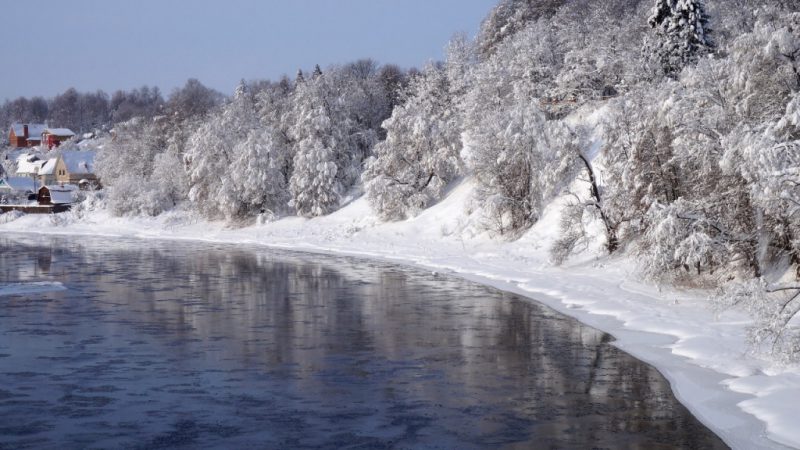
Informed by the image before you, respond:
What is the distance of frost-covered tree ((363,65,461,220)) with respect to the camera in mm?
59188

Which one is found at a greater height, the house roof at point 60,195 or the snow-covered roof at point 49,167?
the snow-covered roof at point 49,167

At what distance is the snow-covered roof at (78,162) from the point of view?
421ft

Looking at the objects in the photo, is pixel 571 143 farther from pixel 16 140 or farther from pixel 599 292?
pixel 16 140

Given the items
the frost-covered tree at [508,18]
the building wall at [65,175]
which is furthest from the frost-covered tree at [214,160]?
the building wall at [65,175]

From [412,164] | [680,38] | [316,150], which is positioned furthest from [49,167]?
[680,38]

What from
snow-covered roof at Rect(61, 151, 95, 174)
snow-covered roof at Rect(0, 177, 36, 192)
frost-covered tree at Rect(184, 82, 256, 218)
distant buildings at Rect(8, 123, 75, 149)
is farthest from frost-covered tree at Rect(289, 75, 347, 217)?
distant buildings at Rect(8, 123, 75, 149)

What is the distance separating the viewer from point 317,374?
18750mm

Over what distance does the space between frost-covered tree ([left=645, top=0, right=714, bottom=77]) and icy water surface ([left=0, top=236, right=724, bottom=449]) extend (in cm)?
1945

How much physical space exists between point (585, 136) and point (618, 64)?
831 centimetres

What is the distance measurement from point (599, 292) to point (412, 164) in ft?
107

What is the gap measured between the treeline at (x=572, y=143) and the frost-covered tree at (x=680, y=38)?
0.34 feet

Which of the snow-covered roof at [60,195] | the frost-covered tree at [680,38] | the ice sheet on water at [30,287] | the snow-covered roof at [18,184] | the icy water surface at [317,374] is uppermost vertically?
the frost-covered tree at [680,38]

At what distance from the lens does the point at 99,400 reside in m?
16.5

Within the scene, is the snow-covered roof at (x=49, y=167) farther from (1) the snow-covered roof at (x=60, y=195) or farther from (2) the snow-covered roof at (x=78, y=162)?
(1) the snow-covered roof at (x=60, y=195)
